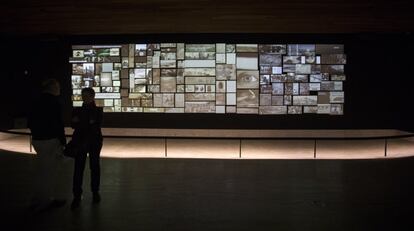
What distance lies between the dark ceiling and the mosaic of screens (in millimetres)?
Answer: 907

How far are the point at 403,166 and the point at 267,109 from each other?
4.14 m

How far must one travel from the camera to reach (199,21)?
27.7ft

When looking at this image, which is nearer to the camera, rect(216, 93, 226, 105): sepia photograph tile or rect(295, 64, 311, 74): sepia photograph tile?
rect(295, 64, 311, 74): sepia photograph tile

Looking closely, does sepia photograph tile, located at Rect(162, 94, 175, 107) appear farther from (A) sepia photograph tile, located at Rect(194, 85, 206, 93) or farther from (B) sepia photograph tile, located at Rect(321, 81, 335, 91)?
(B) sepia photograph tile, located at Rect(321, 81, 335, 91)

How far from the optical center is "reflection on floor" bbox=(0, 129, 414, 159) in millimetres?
8891

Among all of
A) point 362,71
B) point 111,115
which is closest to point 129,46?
point 111,115

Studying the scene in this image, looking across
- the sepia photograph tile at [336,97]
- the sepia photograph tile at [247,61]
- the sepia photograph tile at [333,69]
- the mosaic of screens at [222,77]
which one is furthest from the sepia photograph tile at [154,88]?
the sepia photograph tile at [336,97]

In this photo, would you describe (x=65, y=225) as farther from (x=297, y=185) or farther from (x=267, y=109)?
(x=267, y=109)

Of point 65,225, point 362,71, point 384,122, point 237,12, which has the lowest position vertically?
point 65,225

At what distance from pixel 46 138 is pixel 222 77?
21.8 ft

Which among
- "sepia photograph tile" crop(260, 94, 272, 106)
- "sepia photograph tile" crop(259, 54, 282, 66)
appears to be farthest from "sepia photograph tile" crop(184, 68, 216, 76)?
"sepia photograph tile" crop(260, 94, 272, 106)

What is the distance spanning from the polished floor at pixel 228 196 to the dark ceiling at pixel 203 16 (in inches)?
111

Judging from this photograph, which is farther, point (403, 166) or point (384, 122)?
point (384, 122)

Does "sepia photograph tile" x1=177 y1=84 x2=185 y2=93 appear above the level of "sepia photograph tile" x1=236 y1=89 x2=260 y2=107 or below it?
above
